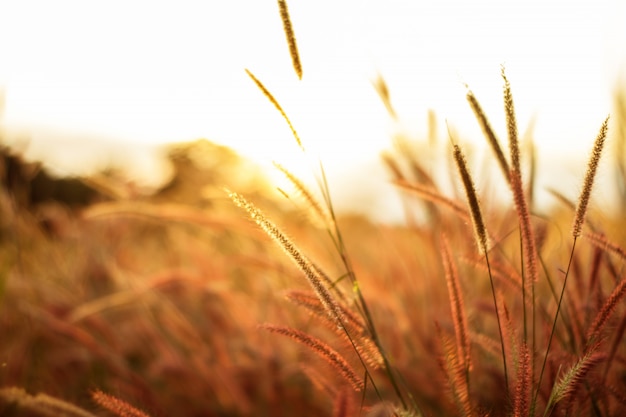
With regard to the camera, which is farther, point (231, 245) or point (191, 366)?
point (231, 245)

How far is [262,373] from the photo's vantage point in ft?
4.36

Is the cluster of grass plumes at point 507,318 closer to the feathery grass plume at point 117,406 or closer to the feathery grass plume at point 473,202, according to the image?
the feathery grass plume at point 473,202

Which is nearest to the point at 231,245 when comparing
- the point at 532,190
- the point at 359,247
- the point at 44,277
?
the point at 44,277

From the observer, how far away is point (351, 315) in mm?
691

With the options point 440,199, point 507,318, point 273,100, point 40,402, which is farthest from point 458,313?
point 40,402

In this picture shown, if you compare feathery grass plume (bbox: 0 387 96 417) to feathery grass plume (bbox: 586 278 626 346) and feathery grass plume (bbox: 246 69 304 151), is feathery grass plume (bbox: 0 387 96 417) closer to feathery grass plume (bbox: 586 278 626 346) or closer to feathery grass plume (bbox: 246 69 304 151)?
feathery grass plume (bbox: 246 69 304 151)

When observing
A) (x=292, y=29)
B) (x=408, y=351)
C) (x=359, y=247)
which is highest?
(x=292, y=29)

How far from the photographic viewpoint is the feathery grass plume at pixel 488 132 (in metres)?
0.65

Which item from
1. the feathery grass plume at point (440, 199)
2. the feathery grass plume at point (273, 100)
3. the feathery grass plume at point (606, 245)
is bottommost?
the feathery grass plume at point (606, 245)

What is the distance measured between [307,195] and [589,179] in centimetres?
35

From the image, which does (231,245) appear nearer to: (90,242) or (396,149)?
(90,242)

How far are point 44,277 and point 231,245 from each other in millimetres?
788

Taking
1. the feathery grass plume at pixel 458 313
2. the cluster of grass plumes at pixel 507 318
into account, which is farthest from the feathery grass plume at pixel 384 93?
the feathery grass plume at pixel 458 313

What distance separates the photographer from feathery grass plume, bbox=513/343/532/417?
558mm
